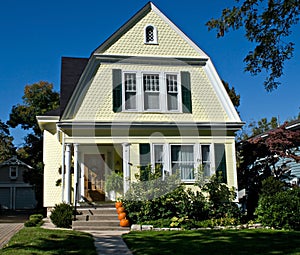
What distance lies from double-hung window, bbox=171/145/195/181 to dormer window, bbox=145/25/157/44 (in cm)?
431

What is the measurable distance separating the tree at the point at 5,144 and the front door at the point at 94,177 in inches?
1029

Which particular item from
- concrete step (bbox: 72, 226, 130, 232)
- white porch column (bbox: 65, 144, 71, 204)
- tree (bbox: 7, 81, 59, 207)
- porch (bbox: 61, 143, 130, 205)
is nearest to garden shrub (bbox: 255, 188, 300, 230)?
concrete step (bbox: 72, 226, 130, 232)

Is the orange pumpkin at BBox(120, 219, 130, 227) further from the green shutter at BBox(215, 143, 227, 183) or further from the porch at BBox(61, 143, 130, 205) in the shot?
the green shutter at BBox(215, 143, 227, 183)

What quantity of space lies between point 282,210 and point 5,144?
3477cm

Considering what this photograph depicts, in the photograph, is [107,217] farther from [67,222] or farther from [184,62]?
[184,62]

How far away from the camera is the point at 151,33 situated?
53.0ft

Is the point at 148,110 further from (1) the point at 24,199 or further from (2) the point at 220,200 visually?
(1) the point at 24,199

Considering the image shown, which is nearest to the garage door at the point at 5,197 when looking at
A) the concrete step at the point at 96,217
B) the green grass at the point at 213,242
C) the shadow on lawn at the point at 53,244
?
the concrete step at the point at 96,217

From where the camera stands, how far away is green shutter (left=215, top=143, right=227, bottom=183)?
50.3ft

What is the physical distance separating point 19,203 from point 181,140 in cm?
2504

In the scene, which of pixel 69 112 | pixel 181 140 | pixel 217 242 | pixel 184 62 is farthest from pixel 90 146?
pixel 217 242

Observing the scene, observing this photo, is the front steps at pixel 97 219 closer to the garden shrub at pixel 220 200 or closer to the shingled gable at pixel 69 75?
the garden shrub at pixel 220 200

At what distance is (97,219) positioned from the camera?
13.3 meters

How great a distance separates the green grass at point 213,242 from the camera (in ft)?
28.1
